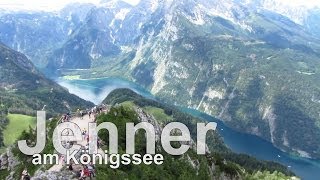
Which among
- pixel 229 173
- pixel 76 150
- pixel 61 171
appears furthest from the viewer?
pixel 229 173

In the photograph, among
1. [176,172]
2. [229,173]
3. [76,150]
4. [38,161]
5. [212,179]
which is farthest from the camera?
[229,173]

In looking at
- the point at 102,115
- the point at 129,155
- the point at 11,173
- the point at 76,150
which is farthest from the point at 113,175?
the point at 102,115

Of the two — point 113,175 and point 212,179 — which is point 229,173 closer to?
point 212,179

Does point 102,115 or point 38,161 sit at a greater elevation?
point 102,115

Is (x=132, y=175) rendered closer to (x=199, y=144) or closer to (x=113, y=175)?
(x=113, y=175)

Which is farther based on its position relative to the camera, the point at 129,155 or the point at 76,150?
the point at 129,155

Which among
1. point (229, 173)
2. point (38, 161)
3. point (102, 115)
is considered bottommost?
point (229, 173)

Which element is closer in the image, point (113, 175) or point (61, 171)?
point (61, 171)

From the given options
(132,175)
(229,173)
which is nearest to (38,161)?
(132,175)

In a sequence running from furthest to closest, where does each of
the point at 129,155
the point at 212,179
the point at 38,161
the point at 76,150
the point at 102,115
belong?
1. the point at 212,179
2. the point at 102,115
3. the point at 129,155
4. the point at 38,161
5. the point at 76,150
